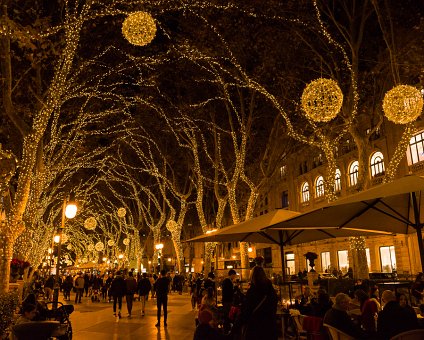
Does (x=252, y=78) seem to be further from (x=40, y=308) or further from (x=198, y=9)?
(x=40, y=308)

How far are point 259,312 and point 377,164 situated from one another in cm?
2901

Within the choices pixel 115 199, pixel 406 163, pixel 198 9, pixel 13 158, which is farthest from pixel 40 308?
pixel 115 199

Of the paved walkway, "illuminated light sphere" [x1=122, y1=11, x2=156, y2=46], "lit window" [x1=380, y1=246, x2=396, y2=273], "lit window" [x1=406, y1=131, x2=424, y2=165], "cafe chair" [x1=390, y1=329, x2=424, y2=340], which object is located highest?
"lit window" [x1=406, y1=131, x2=424, y2=165]

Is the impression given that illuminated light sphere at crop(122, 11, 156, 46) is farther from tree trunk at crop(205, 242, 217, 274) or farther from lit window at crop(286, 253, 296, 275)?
lit window at crop(286, 253, 296, 275)

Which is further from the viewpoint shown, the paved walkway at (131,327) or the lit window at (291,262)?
the lit window at (291,262)

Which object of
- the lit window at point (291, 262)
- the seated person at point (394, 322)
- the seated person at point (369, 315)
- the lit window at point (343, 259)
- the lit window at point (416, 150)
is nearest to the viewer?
the seated person at point (394, 322)

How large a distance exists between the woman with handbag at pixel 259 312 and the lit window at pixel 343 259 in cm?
3148

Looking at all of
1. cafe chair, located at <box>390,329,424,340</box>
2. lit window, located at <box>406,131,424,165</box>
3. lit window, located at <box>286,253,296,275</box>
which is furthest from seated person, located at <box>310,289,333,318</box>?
lit window, located at <box>286,253,296,275</box>

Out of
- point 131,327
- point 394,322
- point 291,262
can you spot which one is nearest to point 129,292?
point 131,327

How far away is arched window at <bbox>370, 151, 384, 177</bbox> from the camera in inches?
1228

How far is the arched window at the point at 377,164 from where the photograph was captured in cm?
3120

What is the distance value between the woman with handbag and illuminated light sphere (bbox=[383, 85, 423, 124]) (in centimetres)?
805

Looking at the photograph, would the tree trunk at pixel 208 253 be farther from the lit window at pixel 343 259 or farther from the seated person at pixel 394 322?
the seated person at pixel 394 322

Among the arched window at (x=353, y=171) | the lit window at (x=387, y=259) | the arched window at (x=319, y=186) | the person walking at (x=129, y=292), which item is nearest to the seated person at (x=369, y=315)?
the person walking at (x=129, y=292)
